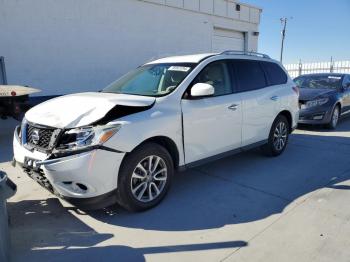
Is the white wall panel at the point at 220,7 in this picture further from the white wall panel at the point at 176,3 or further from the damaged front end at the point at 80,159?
the damaged front end at the point at 80,159

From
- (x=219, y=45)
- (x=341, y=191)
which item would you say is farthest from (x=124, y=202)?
(x=219, y=45)

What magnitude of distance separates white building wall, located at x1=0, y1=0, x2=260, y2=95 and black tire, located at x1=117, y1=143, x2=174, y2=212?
6.26 metres

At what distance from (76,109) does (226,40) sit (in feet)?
39.7

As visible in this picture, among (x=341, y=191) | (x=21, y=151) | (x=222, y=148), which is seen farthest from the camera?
(x=222, y=148)

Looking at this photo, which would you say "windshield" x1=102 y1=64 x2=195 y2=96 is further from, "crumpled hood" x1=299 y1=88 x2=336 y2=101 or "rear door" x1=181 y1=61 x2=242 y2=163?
"crumpled hood" x1=299 y1=88 x2=336 y2=101

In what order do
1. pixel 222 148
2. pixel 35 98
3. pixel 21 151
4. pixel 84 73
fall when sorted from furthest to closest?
pixel 84 73, pixel 35 98, pixel 222 148, pixel 21 151

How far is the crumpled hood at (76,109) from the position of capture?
334 cm

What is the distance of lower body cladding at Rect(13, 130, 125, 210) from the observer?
3.17 meters

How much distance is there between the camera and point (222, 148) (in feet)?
15.1

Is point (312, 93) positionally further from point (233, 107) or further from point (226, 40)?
point (226, 40)

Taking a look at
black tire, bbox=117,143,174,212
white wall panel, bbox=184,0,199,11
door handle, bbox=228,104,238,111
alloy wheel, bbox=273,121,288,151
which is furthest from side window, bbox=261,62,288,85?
white wall panel, bbox=184,0,199,11

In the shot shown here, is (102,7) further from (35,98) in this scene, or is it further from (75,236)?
(75,236)

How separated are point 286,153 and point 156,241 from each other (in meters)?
3.88

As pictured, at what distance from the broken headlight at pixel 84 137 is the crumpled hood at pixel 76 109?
8 centimetres
